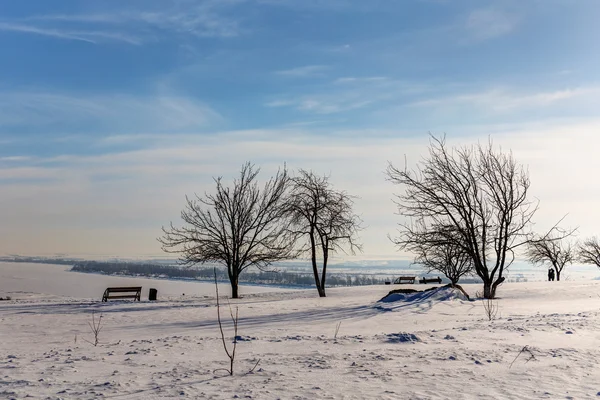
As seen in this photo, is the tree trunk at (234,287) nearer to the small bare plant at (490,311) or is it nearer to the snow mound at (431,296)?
the snow mound at (431,296)

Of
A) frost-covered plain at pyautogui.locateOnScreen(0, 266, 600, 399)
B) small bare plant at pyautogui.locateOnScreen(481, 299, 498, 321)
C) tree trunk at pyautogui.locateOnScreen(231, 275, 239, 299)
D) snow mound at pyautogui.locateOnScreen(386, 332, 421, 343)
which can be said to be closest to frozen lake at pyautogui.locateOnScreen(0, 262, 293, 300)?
tree trunk at pyautogui.locateOnScreen(231, 275, 239, 299)

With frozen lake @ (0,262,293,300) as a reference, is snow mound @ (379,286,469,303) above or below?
above

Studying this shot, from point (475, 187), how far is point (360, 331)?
13114 millimetres

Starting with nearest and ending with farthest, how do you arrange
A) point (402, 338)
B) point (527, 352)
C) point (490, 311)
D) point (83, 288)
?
point (527, 352) < point (402, 338) < point (490, 311) < point (83, 288)

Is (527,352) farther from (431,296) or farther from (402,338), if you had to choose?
(431,296)

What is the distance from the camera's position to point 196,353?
29.4 feet

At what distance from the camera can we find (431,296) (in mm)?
19344

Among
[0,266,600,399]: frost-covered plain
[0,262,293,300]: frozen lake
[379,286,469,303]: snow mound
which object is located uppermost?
[379,286,469,303]: snow mound

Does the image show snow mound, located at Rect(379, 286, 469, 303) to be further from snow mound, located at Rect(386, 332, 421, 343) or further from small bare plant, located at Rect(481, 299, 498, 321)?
snow mound, located at Rect(386, 332, 421, 343)

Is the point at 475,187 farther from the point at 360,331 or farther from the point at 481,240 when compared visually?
the point at 360,331

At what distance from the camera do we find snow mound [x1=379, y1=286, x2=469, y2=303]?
19.1 m

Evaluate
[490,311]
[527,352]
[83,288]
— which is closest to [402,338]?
[527,352]

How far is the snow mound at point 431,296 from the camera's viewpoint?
1912 centimetres

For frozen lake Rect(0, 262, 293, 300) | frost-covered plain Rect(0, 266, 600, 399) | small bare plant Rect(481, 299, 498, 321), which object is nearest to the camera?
frost-covered plain Rect(0, 266, 600, 399)
